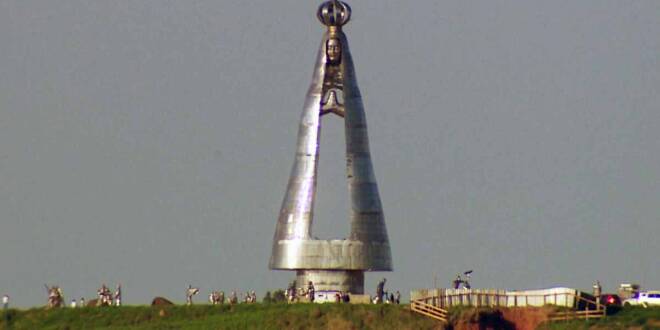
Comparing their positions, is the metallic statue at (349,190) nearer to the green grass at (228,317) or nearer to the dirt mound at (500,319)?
the green grass at (228,317)

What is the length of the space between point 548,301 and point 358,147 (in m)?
22.2

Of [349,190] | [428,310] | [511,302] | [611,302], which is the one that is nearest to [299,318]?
[428,310]

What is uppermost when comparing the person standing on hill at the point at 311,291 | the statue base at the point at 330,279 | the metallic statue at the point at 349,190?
the metallic statue at the point at 349,190

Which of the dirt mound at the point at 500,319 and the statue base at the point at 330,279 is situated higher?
the statue base at the point at 330,279

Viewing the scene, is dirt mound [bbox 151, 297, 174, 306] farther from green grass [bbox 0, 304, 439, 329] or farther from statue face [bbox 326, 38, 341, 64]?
statue face [bbox 326, 38, 341, 64]

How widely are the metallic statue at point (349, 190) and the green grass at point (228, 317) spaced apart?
1191cm

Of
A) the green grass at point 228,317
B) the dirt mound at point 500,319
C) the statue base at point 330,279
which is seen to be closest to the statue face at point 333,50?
the statue base at point 330,279

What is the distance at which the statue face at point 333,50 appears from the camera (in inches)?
5251

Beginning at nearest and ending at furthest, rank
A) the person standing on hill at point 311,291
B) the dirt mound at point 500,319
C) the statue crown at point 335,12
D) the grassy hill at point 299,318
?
the grassy hill at point 299,318 → the dirt mound at point 500,319 → the person standing on hill at point 311,291 → the statue crown at point 335,12

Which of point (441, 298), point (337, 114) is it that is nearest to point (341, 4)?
point (337, 114)

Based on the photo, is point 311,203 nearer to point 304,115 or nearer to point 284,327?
point 304,115

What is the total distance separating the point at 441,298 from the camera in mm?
115938

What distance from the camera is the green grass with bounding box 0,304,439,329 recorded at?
4456 inches

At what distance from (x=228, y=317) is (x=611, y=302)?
67.0ft
